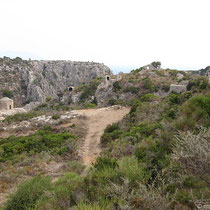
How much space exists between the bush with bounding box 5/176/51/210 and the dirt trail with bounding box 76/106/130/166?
352 centimetres

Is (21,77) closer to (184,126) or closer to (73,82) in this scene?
(73,82)

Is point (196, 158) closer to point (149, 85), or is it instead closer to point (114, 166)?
point (114, 166)

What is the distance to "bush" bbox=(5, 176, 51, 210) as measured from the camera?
4.14m

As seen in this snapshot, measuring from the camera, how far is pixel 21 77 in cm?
6203

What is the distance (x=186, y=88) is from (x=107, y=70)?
50827mm

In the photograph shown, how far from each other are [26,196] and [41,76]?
65800mm

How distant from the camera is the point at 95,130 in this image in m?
14.3

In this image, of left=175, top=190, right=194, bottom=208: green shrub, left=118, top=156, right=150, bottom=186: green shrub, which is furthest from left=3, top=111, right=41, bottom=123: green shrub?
left=175, top=190, right=194, bottom=208: green shrub

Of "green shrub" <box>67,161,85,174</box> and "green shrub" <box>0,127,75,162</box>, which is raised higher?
"green shrub" <box>67,161,85,174</box>

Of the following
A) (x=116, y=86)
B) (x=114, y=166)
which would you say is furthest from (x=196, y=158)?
(x=116, y=86)

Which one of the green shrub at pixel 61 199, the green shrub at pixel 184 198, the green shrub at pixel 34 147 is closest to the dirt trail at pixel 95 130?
the green shrub at pixel 34 147

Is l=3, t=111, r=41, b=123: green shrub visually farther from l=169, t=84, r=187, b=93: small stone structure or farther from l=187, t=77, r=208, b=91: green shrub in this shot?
l=169, t=84, r=187, b=93: small stone structure

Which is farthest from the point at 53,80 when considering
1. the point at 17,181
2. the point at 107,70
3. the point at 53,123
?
the point at 17,181

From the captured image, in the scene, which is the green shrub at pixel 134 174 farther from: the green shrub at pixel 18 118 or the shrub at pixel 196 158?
the green shrub at pixel 18 118
